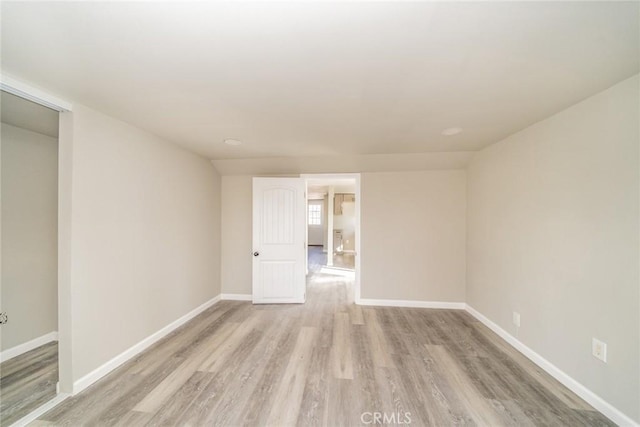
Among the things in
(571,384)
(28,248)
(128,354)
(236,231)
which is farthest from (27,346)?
(571,384)

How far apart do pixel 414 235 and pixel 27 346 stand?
4.66 meters

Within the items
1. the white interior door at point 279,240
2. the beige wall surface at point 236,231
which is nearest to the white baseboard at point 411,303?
the white interior door at point 279,240

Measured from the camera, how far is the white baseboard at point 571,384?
1.52m

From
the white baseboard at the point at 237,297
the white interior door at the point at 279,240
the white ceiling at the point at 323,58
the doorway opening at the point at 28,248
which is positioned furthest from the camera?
the white baseboard at the point at 237,297

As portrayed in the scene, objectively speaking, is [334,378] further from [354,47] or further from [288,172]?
[288,172]

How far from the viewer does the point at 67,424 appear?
1530 mm

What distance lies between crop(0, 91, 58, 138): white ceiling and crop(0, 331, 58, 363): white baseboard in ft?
6.91

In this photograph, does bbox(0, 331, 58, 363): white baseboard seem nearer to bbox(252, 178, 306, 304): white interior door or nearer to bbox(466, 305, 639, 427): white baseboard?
bbox(252, 178, 306, 304): white interior door

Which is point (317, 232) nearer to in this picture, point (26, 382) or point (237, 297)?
point (237, 297)

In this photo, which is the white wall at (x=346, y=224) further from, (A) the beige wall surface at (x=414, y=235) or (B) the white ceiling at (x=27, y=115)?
(B) the white ceiling at (x=27, y=115)

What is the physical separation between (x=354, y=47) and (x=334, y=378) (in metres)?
2.38

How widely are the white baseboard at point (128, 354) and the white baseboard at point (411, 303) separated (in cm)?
247

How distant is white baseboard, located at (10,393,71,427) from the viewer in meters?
1.52

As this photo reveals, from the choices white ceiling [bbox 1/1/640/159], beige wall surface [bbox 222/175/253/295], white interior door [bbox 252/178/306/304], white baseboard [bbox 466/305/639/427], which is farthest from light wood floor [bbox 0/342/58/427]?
white baseboard [bbox 466/305/639/427]
